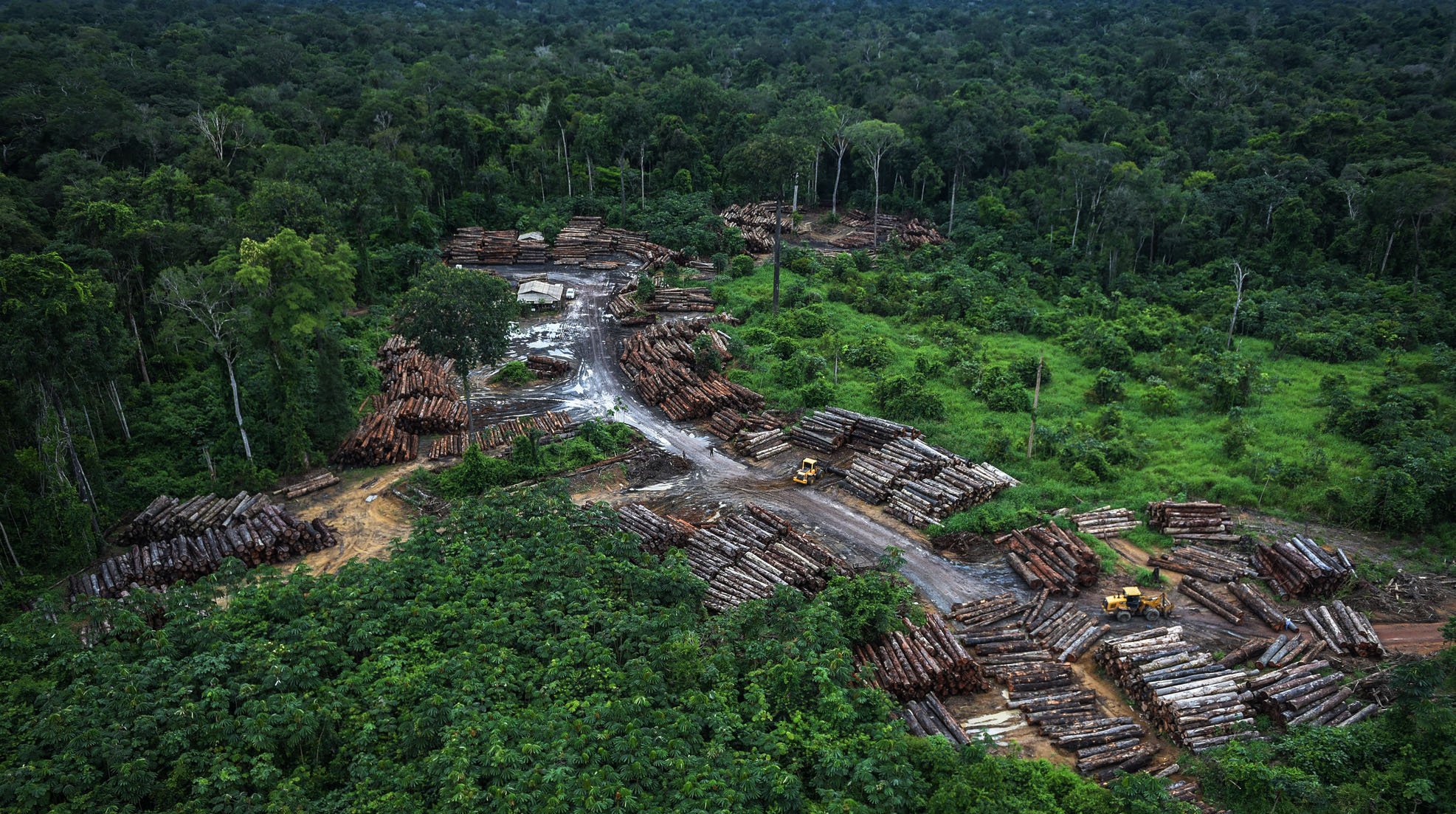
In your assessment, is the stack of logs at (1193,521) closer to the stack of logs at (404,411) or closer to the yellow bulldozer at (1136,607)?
the yellow bulldozer at (1136,607)

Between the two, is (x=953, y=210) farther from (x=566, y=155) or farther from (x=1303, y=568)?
(x=1303, y=568)

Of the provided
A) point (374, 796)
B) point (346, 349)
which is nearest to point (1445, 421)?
point (374, 796)

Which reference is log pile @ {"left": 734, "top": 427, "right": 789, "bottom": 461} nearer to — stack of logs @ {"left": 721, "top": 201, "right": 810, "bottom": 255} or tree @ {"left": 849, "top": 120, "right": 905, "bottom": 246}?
stack of logs @ {"left": 721, "top": 201, "right": 810, "bottom": 255}

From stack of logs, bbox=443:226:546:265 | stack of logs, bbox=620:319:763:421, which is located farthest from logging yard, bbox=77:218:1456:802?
stack of logs, bbox=443:226:546:265

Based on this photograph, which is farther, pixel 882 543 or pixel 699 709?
pixel 882 543

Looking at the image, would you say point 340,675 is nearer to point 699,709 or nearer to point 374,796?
point 374,796
